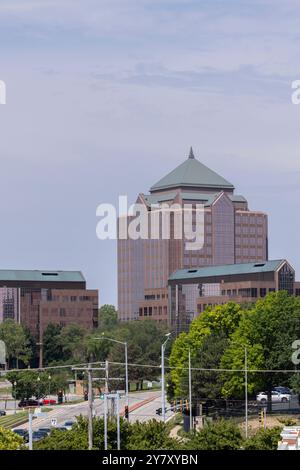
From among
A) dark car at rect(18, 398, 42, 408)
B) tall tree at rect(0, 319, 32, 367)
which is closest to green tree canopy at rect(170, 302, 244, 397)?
dark car at rect(18, 398, 42, 408)

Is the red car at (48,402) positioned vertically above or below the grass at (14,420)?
above

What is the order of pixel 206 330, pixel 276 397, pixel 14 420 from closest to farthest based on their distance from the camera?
pixel 14 420 < pixel 206 330 < pixel 276 397

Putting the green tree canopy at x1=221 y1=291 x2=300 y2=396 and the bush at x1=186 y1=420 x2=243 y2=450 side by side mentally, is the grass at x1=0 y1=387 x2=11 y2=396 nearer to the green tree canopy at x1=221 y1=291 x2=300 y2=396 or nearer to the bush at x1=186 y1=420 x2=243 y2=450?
the green tree canopy at x1=221 y1=291 x2=300 y2=396

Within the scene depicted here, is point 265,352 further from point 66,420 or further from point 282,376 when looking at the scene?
point 66,420

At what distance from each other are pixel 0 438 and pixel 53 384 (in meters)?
90.9

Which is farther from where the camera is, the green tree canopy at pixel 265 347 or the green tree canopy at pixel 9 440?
the green tree canopy at pixel 265 347

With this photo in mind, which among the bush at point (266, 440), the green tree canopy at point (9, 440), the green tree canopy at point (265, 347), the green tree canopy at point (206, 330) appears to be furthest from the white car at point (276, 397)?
the green tree canopy at point (9, 440)

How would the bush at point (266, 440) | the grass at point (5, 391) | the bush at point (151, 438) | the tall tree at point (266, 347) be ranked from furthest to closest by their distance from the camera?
the grass at point (5, 391) < the tall tree at point (266, 347) < the bush at point (151, 438) < the bush at point (266, 440)

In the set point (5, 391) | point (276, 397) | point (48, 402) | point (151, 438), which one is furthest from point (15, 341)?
point (151, 438)

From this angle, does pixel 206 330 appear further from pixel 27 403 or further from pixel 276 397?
pixel 27 403

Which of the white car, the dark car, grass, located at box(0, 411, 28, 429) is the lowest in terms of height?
grass, located at box(0, 411, 28, 429)

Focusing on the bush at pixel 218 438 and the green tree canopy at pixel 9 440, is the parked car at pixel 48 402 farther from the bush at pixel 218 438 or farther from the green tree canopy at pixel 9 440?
the green tree canopy at pixel 9 440

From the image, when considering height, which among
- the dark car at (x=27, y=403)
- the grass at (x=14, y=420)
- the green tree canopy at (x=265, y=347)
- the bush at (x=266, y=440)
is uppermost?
the green tree canopy at (x=265, y=347)
